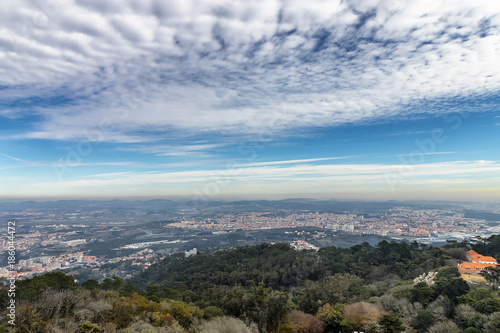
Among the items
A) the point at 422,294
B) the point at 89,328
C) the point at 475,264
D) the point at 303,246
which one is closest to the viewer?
the point at 89,328

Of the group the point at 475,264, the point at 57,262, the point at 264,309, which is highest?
the point at 264,309

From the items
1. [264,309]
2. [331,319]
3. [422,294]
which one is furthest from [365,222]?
[264,309]

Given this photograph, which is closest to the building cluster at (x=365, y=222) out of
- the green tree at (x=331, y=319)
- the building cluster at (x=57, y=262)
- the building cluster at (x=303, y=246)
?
the building cluster at (x=303, y=246)

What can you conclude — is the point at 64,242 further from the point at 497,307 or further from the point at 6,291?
the point at 497,307

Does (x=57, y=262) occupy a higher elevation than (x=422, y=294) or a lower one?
lower

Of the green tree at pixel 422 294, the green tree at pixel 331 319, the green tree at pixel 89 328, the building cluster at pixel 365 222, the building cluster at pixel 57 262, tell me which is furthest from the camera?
the building cluster at pixel 365 222

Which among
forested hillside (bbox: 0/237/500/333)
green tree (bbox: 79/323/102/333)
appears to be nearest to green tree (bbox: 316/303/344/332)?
forested hillside (bbox: 0/237/500/333)

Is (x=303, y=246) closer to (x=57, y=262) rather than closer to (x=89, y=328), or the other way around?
(x=57, y=262)

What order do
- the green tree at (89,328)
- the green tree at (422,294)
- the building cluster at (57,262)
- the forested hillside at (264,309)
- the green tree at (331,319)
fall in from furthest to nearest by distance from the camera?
the building cluster at (57,262) → the green tree at (422,294) → the green tree at (331,319) → the forested hillside at (264,309) → the green tree at (89,328)

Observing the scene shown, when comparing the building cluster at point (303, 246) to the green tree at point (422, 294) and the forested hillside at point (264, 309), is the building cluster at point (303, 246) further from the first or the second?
the green tree at point (422, 294)
